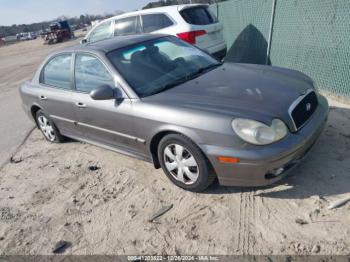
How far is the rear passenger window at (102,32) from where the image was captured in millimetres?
8719

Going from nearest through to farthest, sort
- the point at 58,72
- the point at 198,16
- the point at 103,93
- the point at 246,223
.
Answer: the point at 246,223 → the point at 103,93 → the point at 58,72 → the point at 198,16

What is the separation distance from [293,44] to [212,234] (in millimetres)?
4845

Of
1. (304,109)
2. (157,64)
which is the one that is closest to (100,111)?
(157,64)

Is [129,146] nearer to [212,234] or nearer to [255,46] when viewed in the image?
[212,234]

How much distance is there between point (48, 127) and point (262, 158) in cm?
400

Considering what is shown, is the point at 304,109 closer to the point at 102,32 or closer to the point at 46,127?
the point at 46,127

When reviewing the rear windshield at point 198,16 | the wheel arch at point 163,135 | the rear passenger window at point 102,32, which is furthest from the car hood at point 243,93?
the rear passenger window at point 102,32

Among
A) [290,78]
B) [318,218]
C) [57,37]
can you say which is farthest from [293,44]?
[57,37]

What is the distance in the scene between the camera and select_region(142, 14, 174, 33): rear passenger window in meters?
7.63

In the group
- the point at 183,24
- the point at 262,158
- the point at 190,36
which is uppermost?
the point at 183,24

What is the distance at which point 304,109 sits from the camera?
3.27 meters

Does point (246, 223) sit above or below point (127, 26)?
below

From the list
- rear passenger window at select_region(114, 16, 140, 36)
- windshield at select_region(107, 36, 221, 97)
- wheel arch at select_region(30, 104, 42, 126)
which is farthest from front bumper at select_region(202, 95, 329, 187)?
rear passenger window at select_region(114, 16, 140, 36)

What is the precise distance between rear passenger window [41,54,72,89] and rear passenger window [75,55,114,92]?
222 mm
